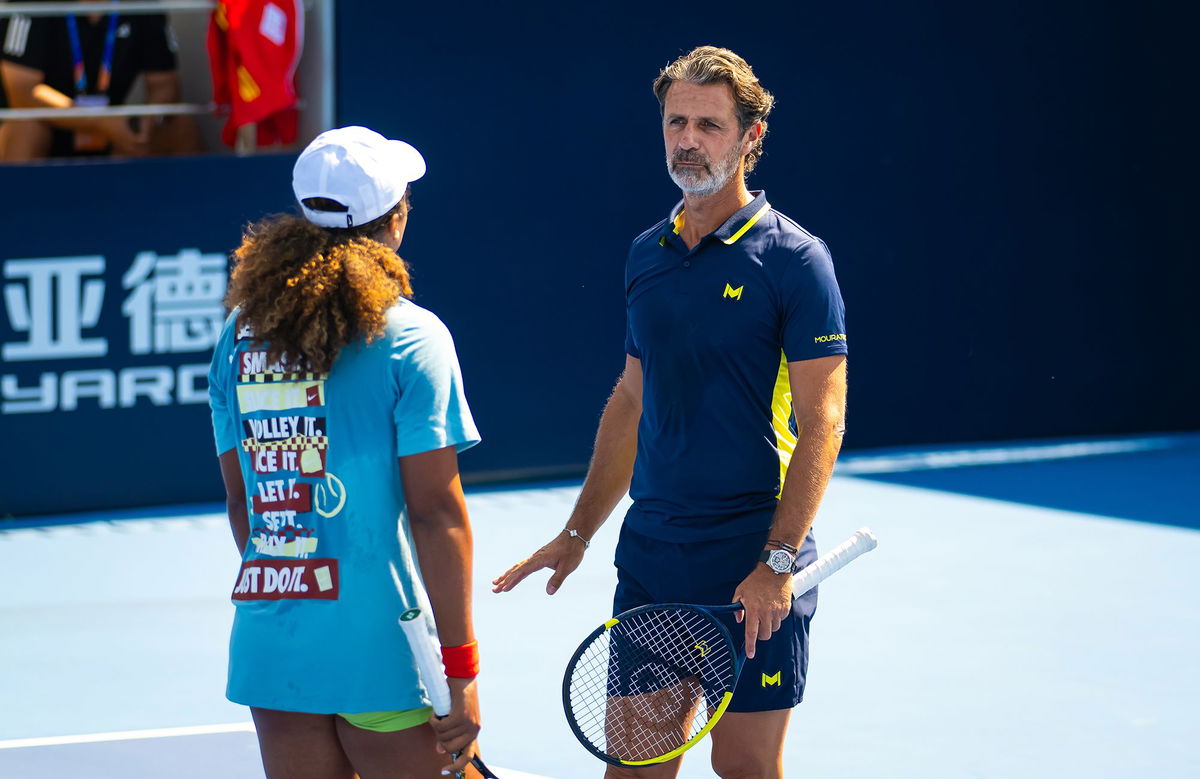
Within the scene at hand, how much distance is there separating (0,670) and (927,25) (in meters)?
5.85

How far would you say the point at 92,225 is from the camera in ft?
25.0

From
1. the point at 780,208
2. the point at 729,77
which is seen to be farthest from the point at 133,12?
the point at 729,77

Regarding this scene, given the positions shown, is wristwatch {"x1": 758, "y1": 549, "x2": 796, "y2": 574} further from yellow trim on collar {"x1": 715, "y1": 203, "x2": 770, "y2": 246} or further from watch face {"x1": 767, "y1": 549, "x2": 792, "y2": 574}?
yellow trim on collar {"x1": 715, "y1": 203, "x2": 770, "y2": 246}

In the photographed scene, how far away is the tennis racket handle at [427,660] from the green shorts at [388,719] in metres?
0.06

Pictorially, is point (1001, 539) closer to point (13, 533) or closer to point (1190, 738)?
point (1190, 738)

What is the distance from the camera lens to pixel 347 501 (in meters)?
2.75

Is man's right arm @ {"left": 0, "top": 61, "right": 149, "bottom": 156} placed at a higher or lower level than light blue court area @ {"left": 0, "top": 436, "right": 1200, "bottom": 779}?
higher

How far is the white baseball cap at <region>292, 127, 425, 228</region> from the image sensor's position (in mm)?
2811

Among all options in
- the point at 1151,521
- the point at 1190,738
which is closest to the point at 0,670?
the point at 1190,738

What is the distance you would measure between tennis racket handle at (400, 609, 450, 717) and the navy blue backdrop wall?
5.34 metres

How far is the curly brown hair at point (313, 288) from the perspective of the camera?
8.95 ft

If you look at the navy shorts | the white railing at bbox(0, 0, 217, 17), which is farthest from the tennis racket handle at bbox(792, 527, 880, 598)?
the white railing at bbox(0, 0, 217, 17)

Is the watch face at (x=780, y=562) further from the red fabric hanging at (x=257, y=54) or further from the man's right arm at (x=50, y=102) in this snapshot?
the man's right arm at (x=50, y=102)

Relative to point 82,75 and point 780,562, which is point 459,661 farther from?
point 82,75
